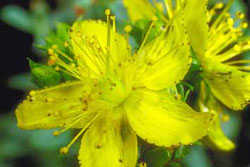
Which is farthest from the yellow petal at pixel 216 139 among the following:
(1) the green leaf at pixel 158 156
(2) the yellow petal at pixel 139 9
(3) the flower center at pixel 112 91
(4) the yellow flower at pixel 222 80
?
(2) the yellow petal at pixel 139 9

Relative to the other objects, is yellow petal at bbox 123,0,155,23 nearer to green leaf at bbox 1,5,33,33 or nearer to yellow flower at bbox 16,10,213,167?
yellow flower at bbox 16,10,213,167

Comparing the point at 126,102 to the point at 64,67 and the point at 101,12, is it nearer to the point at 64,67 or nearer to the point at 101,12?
the point at 64,67

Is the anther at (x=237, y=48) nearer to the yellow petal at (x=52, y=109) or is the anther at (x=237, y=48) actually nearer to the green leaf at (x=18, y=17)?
the yellow petal at (x=52, y=109)

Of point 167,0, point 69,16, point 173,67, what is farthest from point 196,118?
point 69,16

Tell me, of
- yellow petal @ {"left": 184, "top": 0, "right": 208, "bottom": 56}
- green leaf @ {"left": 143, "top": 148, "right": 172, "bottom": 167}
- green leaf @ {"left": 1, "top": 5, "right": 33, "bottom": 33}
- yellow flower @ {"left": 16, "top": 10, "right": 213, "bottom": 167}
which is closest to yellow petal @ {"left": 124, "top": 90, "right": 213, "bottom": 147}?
yellow flower @ {"left": 16, "top": 10, "right": 213, "bottom": 167}

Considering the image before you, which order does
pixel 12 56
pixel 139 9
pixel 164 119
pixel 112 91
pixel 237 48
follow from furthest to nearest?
pixel 12 56, pixel 139 9, pixel 237 48, pixel 112 91, pixel 164 119

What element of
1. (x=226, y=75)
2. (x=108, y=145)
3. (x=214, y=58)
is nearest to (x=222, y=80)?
(x=226, y=75)

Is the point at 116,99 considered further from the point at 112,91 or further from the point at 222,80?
the point at 222,80
